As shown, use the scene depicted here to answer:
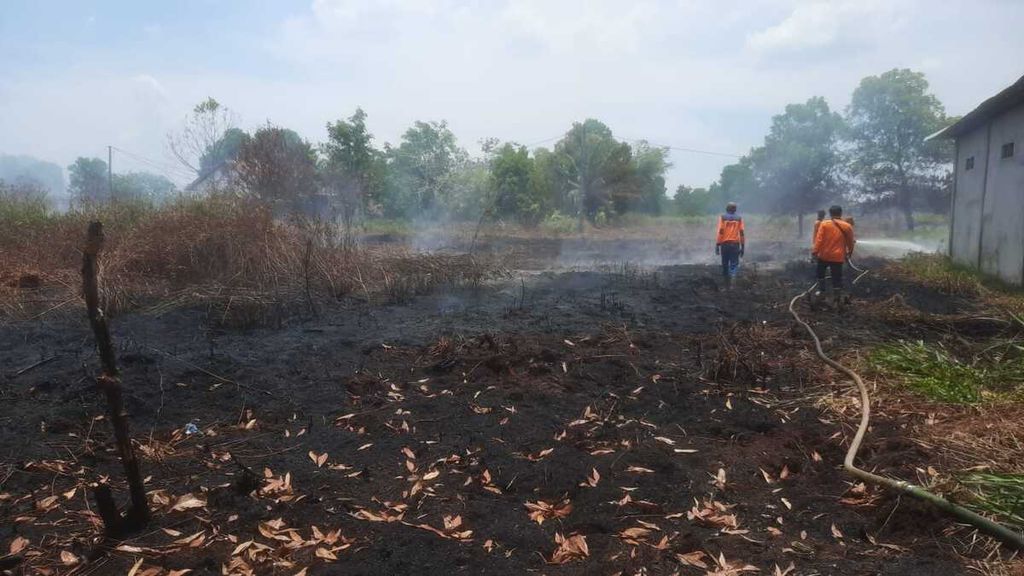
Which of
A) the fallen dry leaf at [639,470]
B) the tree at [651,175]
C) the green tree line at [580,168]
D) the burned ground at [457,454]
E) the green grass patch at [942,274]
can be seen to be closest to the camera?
the burned ground at [457,454]

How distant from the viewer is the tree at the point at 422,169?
36469mm

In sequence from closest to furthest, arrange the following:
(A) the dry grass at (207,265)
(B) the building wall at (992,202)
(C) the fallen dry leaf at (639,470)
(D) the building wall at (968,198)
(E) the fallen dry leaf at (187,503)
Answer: (E) the fallen dry leaf at (187,503)
(C) the fallen dry leaf at (639,470)
(A) the dry grass at (207,265)
(B) the building wall at (992,202)
(D) the building wall at (968,198)

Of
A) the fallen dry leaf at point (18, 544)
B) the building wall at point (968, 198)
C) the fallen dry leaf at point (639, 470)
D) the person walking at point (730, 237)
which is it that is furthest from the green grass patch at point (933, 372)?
the building wall at point (968, 198)

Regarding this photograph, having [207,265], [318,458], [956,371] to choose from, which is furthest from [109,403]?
[207,265]

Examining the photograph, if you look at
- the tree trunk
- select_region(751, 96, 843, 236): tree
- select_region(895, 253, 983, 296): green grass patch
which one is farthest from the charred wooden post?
the tree trunk

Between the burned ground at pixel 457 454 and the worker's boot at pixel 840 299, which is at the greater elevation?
the worker's boot at pixel 840 299

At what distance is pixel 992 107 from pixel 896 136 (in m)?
21.3

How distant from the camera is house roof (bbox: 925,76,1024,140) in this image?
10.4 m

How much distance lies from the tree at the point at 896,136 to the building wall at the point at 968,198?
1746 cm

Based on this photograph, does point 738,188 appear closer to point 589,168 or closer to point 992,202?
point 589,168

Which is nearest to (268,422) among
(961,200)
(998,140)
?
(998,140)

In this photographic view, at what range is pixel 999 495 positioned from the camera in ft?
10.9

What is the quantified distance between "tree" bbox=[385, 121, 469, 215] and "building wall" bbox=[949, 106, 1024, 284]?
84.6ft

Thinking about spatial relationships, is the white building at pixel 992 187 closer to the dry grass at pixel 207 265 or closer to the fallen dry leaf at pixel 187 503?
the dry grass at pixel 207 265
